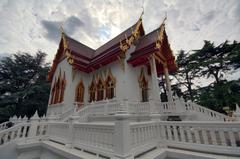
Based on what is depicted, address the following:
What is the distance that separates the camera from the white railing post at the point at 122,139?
2318 mm

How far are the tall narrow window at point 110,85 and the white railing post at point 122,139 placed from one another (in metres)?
5.99

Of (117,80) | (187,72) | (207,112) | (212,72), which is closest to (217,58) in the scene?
(212,72)

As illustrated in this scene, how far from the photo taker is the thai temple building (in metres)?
2.78

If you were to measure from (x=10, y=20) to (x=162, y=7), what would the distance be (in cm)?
995

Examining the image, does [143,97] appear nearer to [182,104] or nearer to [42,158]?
[182,104]

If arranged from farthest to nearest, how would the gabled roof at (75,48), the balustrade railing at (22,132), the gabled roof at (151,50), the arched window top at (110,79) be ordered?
1. the gabled roof at (75,48)
2. the arched window top at (110,79)
3. the gabled roof at (151,50)
4. the balustrade railing at (22,132)

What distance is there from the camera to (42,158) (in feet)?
14.7

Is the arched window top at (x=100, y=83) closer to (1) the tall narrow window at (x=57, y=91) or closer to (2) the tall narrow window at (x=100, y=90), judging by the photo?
(2) the tall narrow window at (x=100, y=90)

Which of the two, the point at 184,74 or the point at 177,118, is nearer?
the point at 177,118

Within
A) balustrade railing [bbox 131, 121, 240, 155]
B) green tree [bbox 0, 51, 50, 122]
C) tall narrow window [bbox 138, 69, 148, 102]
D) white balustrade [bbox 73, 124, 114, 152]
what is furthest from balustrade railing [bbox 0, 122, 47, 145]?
green tree [bbox 0, 51, 50, 122]

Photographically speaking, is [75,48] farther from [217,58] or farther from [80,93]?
[217,58]

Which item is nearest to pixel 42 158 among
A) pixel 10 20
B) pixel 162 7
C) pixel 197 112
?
pixel 197 112

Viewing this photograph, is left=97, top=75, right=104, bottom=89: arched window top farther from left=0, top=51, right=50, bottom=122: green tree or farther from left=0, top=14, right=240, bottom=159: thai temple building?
left=0, top=51, right=50, bottom=122: green tree

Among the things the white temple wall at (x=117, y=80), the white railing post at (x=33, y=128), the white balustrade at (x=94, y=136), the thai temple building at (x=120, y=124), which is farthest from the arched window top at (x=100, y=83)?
the white balustrade at (x=94, y=136)
